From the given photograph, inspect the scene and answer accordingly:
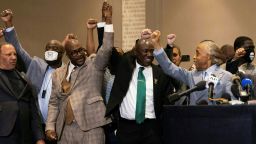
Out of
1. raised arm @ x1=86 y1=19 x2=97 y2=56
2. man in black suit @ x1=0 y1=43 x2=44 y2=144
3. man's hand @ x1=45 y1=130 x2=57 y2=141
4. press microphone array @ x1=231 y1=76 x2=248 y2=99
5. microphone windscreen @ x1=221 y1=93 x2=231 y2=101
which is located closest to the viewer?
press microphone array @ x1=231 y1=76 x2=248 y2=99

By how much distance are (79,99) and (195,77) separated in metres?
1.01

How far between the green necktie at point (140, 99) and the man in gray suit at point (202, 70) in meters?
0.21

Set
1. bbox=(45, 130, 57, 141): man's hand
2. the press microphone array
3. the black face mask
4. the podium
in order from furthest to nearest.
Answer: the black face mask
bbox=(45, 130, 57, 141): man's hand
the press microphone array
the podium

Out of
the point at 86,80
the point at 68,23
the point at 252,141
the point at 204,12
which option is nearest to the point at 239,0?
the point at 204,12

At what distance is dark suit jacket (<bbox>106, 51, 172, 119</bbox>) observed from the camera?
4.18 metres

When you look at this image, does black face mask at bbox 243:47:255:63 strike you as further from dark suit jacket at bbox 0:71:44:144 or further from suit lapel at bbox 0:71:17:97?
suit lapel at bbox 0:71:17:97

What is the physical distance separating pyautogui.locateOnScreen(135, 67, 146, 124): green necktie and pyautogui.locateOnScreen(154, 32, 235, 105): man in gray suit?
8.1 inches

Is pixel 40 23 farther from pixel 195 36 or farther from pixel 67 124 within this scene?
pixel 67 124

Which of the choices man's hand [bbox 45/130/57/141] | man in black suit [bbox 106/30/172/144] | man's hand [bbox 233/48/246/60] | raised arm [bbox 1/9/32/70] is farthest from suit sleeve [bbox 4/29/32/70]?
man's hand [bbox 233/48/246/60]

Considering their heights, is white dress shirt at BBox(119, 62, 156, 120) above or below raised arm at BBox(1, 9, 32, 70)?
below

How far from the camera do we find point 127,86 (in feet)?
13.8

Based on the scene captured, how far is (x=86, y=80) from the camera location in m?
4.41

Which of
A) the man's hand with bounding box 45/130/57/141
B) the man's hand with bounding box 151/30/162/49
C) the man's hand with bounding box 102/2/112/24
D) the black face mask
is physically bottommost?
the man's hand with bounding box 45/130/57/141

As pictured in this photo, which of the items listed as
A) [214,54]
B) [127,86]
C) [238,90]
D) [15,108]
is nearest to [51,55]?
[15,108]
